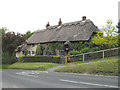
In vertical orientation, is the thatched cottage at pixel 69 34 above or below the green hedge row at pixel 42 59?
above

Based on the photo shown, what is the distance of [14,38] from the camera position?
37.3m

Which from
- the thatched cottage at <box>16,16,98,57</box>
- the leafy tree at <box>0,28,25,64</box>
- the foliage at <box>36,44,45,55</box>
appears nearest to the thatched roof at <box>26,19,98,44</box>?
the thatched cottage at <box>16,16,98,57</box>

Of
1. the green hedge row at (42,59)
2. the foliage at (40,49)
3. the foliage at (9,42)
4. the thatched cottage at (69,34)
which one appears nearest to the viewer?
the green hedge row at (42,59)

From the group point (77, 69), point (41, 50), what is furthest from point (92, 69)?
point (41, 50)

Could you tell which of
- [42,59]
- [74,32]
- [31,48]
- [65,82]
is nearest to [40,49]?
[31,48]

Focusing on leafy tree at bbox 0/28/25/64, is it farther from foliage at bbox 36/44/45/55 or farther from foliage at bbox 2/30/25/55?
foliage at bbox 36/44/45/55

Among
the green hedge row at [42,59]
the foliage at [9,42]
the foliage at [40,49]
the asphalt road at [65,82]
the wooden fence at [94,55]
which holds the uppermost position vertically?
the foliage at [9,42]

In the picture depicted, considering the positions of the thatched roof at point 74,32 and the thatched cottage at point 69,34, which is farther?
the thatched cottage at point 69,34

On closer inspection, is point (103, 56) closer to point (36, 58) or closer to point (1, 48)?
point (36, 58)

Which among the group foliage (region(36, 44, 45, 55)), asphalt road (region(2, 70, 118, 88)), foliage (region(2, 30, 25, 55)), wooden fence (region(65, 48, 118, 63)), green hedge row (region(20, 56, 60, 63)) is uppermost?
foliage (region(2, 30, 25, 55))

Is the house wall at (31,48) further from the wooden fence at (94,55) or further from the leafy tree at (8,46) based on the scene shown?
the wooden fence at (94,55)

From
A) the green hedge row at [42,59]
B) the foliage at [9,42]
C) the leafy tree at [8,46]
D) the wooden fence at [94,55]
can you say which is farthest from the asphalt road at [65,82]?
the foliage at [9,42]

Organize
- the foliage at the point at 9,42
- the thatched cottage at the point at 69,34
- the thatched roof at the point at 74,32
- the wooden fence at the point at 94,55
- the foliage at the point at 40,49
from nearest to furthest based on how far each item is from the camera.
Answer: the wooden fence at the point at 94,55
the thatched roof at the point at 74,32
the thatched cottage at the point at 69,34
the foliage at the point at 9,42
the foliage at the point at 40,49

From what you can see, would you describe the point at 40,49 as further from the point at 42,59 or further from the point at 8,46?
the point at 42,59
